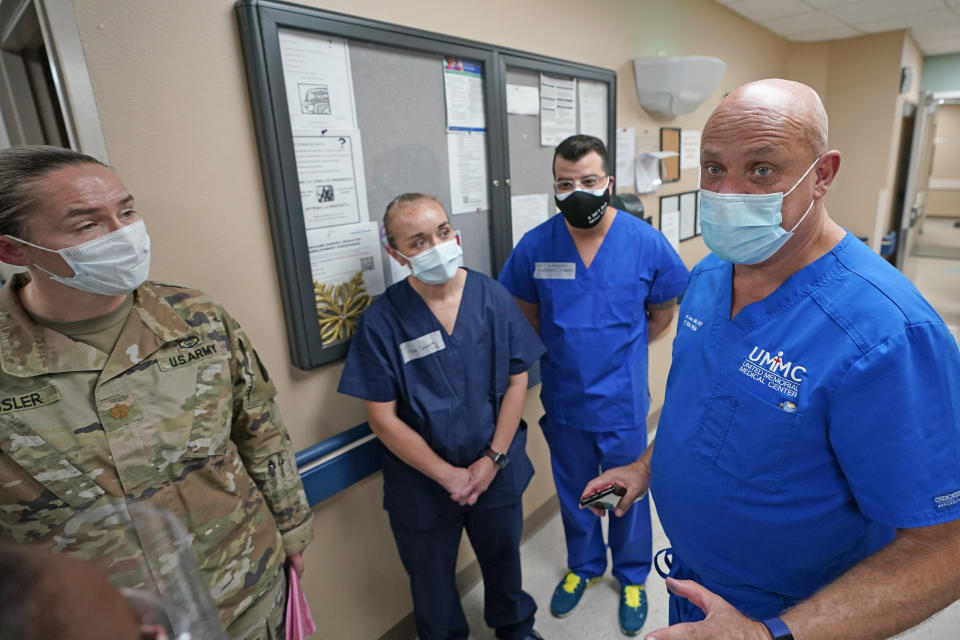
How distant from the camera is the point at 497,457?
4.83ft

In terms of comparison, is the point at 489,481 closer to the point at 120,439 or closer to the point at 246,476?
the point at 246,476

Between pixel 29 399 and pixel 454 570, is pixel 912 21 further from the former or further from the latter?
pixel 29 399

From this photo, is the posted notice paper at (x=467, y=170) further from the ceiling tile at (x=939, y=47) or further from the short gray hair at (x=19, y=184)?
the ceiling tile at (x=939, y=47)

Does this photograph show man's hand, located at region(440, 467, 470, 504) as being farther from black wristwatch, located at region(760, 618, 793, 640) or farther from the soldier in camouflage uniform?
black wristwatch, located at region(760, 618, 793, 640)

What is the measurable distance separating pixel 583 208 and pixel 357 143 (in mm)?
750

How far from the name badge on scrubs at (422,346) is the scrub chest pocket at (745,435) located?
0.72 metres

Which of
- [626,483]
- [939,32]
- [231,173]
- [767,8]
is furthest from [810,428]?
[939,32]

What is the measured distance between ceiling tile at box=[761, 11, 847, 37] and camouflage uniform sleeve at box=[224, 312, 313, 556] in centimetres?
407

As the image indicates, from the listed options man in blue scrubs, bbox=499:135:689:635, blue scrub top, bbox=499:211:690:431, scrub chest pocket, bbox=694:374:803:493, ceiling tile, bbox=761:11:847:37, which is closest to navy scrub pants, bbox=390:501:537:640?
man in blue scrubs, bbox=499:135:689:635

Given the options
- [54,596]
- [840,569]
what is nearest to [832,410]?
[840,569]

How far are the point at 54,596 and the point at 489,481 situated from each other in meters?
1.26

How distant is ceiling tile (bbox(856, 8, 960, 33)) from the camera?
11.9ft

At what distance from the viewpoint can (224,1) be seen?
1.14 meters

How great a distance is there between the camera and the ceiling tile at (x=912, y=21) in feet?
11.9
